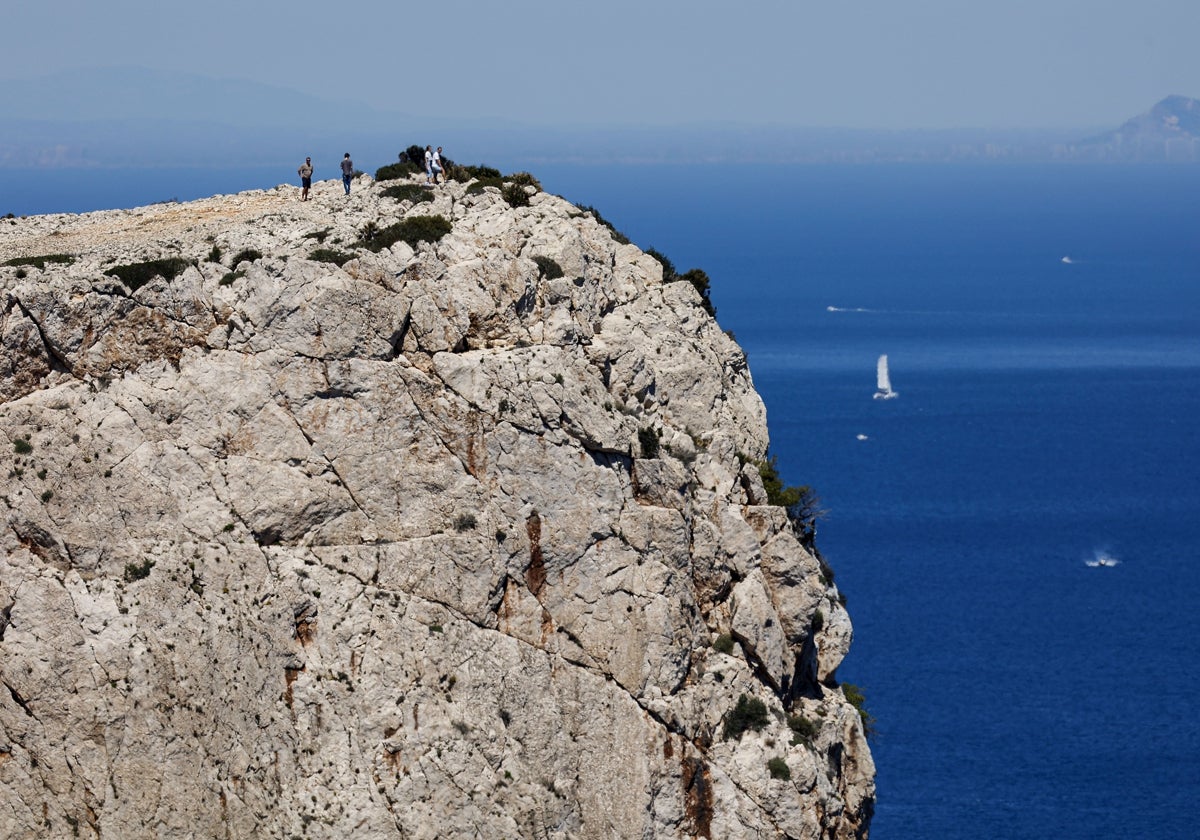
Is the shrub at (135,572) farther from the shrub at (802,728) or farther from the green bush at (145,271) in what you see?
the shrub at (802,728)

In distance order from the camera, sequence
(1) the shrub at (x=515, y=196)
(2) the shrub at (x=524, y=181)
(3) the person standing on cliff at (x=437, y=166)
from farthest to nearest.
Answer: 1. (3) the person standing on cliff at (x=437, y=166)
2. (2) the shrub at (x=524, y=181)
3. (1) the shrub at (x=515, y=196)

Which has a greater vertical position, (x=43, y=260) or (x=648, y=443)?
(x=43, y=260)

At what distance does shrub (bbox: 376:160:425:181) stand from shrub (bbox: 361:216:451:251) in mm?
6694

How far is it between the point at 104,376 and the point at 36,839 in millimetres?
10951

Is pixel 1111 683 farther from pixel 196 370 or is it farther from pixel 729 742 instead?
pixel 196 370

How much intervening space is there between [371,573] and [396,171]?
1647 cm

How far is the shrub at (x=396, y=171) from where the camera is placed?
51.4 m

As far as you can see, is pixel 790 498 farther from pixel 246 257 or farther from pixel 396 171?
pixel 246 257

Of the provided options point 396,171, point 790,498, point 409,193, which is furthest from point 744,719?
point 396,171

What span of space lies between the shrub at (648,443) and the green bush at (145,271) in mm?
12371

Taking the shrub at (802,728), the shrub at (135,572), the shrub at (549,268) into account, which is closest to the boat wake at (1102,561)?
the shrub at (802,728)

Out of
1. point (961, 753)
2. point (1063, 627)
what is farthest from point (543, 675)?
point (1063, 627)

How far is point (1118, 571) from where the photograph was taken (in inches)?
5128

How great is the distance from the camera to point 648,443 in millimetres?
42625
